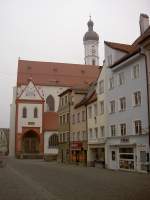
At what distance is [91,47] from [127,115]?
7364 cm

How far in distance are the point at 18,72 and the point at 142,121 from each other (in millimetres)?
56380

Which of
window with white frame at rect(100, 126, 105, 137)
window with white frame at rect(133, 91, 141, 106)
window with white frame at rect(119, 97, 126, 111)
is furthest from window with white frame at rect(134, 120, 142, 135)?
window with white frame at rect(100, 126, 105, 137)

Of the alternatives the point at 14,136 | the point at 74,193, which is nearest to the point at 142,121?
the point at 74,193

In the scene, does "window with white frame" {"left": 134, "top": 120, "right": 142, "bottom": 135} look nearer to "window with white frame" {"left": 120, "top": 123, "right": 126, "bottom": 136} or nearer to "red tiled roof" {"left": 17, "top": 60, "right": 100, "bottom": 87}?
"window with white frame" {"left": 120, "top": 123, "right": 126, "bottom": 136}

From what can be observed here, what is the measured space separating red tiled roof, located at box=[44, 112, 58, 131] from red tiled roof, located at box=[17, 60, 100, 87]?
838 cm

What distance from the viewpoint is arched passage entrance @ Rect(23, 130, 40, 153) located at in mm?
74688

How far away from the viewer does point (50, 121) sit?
76.7 meters

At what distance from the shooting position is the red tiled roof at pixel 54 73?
83438 millimetres

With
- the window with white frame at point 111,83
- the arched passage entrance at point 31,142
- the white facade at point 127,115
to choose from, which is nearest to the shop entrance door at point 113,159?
the white facade at point 127,115

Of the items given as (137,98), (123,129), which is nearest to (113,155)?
(123,129)

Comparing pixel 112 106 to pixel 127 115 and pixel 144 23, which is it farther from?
pixel 144 23

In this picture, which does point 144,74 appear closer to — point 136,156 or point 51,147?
point 136,156

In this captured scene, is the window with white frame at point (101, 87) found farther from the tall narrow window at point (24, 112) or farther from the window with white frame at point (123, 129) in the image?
the tall narrow window at point (24, 112)

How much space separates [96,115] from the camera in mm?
41781
